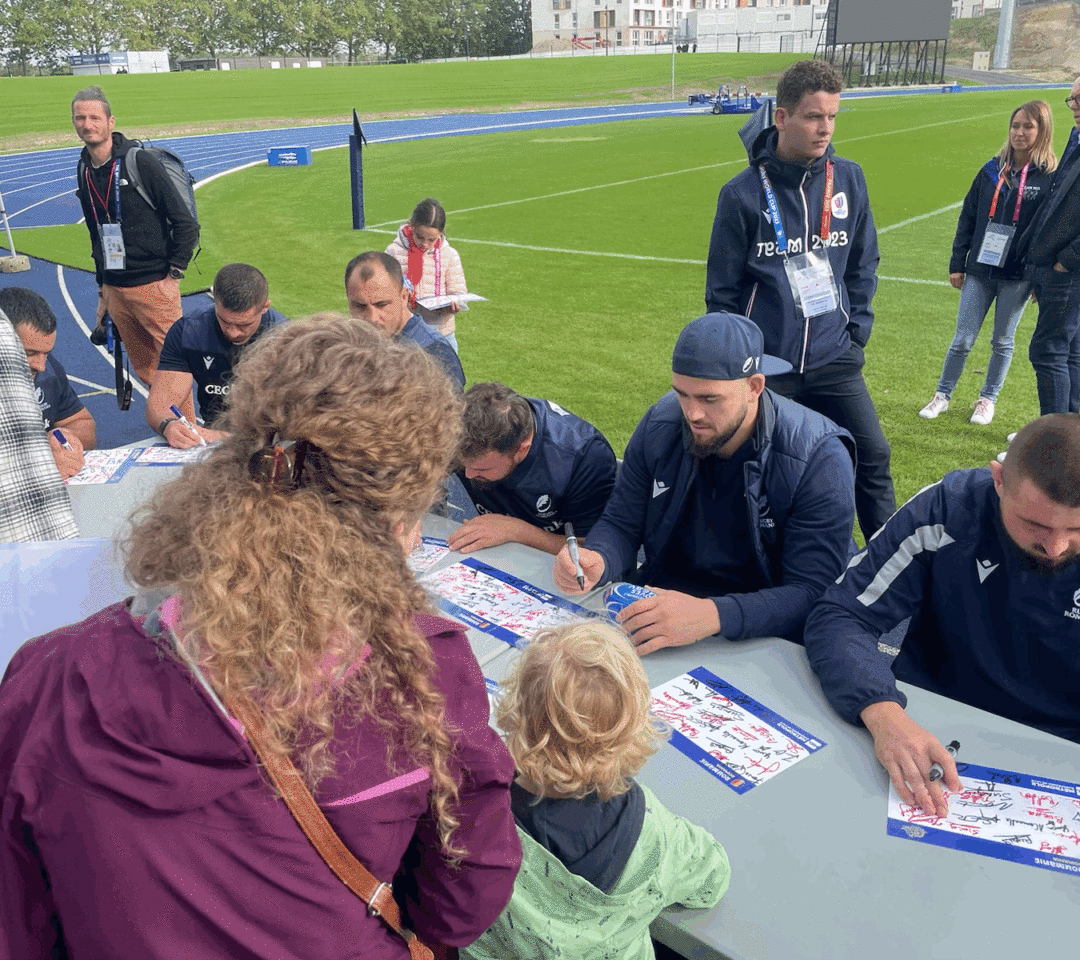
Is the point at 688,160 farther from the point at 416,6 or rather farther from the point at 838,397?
the point at 416,6

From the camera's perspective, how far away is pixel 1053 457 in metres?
1.88

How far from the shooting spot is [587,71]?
52.5 meters

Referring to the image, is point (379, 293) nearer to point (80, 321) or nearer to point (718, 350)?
point (718, 350)

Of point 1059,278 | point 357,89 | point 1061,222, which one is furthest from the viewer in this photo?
point 357,89

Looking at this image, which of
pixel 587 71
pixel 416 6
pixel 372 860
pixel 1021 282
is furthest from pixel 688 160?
pixel 416 6

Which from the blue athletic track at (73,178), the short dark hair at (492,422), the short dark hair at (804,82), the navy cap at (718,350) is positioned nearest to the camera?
the navy cap at (718,350)

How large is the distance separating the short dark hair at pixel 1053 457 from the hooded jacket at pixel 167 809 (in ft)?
4.51

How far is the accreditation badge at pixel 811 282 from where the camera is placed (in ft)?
11.7

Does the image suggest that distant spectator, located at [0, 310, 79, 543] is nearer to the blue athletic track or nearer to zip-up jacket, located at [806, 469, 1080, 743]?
zip-up jacket, located at [806, 469, 1080, 743]
